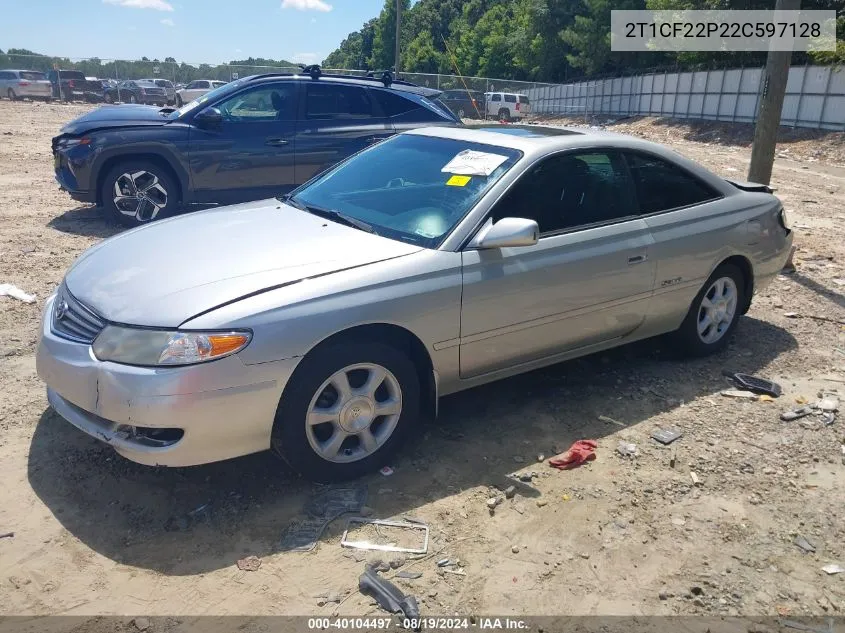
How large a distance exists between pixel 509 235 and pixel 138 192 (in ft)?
19.7

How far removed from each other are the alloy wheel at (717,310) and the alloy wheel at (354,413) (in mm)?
2631

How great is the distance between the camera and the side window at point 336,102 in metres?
8.66

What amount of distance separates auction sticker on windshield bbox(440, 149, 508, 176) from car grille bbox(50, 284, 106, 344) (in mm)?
2090

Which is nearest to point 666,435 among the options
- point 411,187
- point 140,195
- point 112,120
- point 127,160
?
point 411,187

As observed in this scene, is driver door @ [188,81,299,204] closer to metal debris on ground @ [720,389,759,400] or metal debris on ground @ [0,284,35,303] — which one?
metal debris on ground @ [0,284,35,303]

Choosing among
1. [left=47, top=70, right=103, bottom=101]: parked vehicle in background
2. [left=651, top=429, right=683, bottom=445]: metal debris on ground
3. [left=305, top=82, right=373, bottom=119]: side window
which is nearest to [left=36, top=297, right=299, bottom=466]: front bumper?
[left=651, top=429, right=683, bottom=445]: metal debris on ground

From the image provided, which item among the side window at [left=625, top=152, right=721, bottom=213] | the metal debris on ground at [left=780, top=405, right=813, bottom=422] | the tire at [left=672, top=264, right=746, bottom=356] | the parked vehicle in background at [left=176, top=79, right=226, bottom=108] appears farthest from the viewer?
the parked vehicle in background at [left=176, top=79, right=226, bottom=108]

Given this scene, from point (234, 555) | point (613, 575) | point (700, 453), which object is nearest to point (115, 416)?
point (234, 555)

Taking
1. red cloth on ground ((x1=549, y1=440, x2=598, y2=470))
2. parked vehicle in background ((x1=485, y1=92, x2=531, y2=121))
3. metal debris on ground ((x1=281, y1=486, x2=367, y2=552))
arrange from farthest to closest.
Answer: parked vehicle in background ((x1=485, y1=92, x2=531, y2=121)) < red cloth on ground ((x1=549, y1=440, x2=598, y2=470)) < metal debris on ground ((x1=281, y1=486, x2=367, y2=552))

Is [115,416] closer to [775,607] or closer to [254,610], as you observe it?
[254,610]

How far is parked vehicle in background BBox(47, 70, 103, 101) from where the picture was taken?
38469mm

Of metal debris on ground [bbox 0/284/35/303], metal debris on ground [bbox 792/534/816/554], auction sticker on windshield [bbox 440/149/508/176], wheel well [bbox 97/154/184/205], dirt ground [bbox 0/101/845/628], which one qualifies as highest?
auction sticker on windshield [bbox 440/149/508/176]

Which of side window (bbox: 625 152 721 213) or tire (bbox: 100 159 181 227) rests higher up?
side window (bbox: 625 152 721 213)

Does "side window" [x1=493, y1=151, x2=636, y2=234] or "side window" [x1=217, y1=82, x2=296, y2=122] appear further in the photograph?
"side window" [x1=217, y1=82, x2=296, y2=122]
